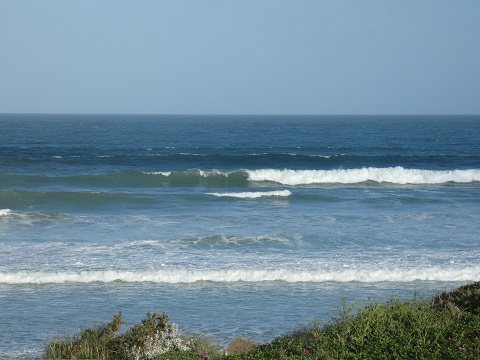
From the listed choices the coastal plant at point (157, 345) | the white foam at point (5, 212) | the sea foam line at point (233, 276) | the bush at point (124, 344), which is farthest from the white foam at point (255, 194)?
the coastal plant at point (157, 345)

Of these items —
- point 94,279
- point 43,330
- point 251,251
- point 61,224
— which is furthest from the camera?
point 61,224

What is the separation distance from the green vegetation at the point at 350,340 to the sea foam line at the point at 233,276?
4.45 meters

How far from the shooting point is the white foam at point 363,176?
3177cm

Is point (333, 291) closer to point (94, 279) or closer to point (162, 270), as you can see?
point (162, 270)

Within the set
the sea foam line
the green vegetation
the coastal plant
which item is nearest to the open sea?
the sea foam line

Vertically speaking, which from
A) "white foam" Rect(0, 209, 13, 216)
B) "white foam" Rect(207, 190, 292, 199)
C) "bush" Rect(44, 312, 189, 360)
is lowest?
"white foam" Rect(0, 209, 13, 216)

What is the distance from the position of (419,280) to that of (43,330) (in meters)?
7.73

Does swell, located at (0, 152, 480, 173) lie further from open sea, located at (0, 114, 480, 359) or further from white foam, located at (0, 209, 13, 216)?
white foam, located at (0, 209, 13, 216)

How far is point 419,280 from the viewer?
13.0m

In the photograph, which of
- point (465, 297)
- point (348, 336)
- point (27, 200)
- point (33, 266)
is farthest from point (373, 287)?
point (27, 200)

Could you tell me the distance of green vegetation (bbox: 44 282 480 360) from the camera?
6.65 meters

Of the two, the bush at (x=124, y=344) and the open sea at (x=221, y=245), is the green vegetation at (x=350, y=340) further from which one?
the open sea at (x=221, y=245)

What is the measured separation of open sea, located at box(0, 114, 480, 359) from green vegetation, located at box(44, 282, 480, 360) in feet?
4.17

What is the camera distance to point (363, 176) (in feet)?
107
